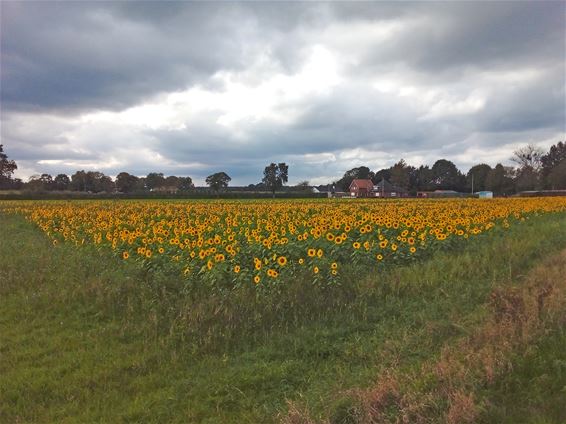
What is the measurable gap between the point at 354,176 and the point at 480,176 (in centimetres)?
4129

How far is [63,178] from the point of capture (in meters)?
125

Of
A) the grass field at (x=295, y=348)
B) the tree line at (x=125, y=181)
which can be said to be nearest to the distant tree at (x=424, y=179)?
the tree line at (x=125, y=181)

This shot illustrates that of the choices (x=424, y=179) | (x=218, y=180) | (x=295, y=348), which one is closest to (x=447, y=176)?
(x=424, y=179)

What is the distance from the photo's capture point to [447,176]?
13925 cm

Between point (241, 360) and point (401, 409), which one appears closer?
point (401, 409)

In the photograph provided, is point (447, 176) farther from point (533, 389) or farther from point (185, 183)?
point (533, 389)

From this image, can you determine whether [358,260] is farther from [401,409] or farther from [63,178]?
[63,178]

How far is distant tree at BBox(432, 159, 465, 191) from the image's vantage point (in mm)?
133875

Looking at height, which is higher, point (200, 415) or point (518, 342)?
point (518, 342)

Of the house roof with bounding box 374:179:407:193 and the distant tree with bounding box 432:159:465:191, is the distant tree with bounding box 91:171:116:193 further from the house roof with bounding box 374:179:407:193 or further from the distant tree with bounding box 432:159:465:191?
the distant tree with bounding box 432:159:465:191

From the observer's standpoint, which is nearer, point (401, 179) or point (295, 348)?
point (295, 348)

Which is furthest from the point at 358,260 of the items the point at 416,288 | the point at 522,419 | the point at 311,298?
the point at 522,419

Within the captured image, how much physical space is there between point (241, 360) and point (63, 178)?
13395 cm

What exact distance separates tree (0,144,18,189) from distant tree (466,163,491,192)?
11261 centimetres
